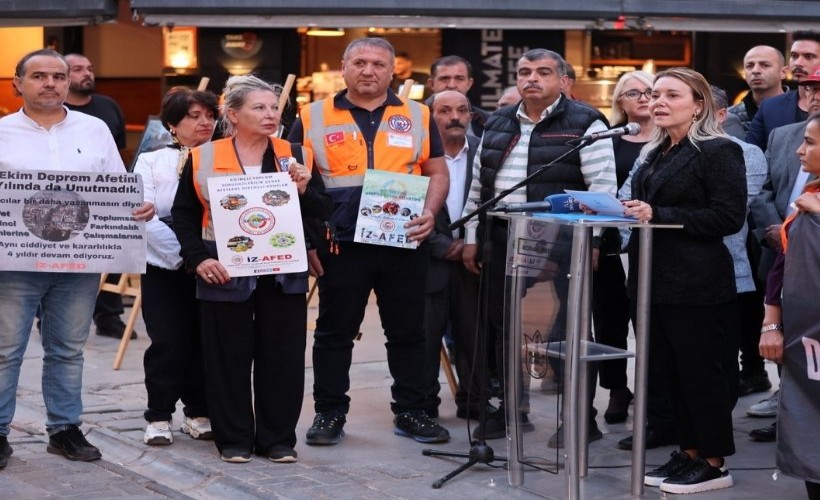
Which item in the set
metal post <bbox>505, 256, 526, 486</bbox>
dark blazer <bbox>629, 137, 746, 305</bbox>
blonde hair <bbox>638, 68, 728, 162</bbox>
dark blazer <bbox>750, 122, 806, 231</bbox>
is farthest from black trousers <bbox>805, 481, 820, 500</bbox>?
dark blazer <bbox>750, 122, 806, 231</bbox>

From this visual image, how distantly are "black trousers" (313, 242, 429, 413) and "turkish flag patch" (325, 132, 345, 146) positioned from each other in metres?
0.54

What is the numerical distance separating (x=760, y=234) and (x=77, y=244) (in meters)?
3.47

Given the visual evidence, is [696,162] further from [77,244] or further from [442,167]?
[77,244]

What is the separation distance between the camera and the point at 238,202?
6523mm

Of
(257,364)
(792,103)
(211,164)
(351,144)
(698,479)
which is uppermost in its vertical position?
(792,103)

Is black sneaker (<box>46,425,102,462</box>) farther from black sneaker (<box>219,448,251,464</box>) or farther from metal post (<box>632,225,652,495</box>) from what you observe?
metal post (<box>632,225,652,495</box>)

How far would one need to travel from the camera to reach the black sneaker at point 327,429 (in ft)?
23.5

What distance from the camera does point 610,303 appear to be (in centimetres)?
743

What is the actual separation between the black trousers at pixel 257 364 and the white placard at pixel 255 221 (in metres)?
0.19

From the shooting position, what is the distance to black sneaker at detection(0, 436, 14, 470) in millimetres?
6688

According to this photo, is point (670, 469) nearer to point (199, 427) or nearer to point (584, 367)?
point (584, 367)

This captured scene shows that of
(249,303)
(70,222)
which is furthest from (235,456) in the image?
(70,222)

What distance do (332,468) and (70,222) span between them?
5.78ft

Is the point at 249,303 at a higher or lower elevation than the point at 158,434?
higher
